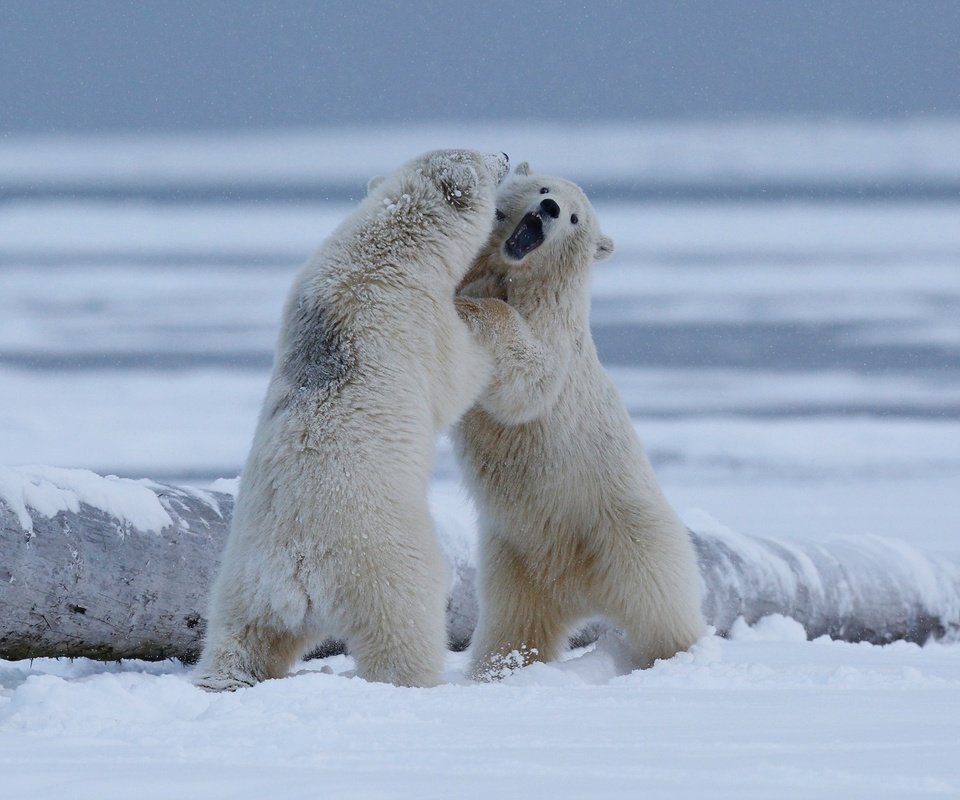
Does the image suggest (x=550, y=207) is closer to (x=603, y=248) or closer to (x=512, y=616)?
(x=603, y=248)

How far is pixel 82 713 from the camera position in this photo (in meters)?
3.01

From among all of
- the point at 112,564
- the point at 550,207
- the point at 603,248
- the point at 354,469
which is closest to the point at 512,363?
the point at 550,207

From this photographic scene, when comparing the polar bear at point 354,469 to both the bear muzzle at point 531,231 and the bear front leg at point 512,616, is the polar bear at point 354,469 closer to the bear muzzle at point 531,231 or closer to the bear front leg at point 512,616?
the bear muzzle at point 531,231

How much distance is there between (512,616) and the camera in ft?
16.5

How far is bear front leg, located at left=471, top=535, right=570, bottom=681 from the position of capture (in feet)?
16.5

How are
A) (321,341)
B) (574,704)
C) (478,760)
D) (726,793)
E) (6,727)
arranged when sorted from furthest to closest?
(321,341) < (574,704) < (6,727) < (478,760) < (726,793)

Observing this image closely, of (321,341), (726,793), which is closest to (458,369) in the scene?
(321,341)

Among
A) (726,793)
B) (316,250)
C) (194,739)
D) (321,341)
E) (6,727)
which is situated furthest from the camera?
(316,250)

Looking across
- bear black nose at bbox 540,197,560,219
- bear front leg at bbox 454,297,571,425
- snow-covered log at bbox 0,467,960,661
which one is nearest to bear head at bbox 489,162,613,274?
bear black nose at bbox 540,197,560,219

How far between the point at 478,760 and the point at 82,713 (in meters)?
1.13

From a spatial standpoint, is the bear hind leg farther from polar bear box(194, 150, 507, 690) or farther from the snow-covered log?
the snow-covered log

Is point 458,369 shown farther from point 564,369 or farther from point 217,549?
point 217,549

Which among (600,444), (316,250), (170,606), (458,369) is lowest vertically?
(170,606)

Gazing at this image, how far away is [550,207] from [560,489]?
3.51ft
